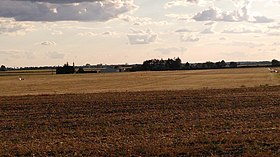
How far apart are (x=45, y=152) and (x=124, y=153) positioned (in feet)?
8.14

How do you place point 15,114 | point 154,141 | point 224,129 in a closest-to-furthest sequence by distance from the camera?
point 154,141 → point 224,129 → point 15,114

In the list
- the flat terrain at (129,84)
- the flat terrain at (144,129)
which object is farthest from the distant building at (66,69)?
the flat terrain at (144,129)

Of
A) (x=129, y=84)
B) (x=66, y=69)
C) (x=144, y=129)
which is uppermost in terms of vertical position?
(x=66, y=69)

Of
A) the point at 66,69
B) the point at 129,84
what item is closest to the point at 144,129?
the point at 129,84

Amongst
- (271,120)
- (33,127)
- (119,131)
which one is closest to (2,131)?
(33,127)

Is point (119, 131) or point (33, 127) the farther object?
point (33, 127)

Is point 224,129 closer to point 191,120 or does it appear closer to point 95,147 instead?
point 191,120

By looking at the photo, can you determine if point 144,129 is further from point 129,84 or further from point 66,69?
point 66,69

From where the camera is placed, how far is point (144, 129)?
20297mm

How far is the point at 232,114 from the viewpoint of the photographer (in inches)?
992

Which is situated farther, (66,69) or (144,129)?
(66,69)

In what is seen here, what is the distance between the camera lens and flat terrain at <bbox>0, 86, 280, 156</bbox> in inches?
601

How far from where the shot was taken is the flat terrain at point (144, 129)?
15273 mm

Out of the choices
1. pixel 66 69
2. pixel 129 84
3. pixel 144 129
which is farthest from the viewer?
pixel 66 69
